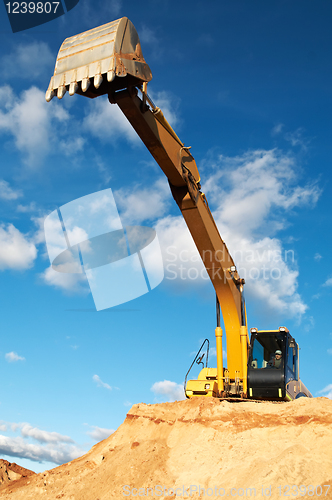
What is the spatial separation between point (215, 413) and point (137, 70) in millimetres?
8101

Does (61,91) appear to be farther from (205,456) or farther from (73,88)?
(205,456)

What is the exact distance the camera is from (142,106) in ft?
29.4

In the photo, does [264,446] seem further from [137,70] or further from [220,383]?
[137,70]

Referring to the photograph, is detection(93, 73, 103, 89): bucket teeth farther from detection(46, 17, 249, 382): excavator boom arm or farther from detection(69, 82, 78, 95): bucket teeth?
detection(69, 82, 78, 95): bucket teeth

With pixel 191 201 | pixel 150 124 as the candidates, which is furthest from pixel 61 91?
pixel 191 201

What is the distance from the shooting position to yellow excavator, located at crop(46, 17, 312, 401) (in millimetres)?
7691

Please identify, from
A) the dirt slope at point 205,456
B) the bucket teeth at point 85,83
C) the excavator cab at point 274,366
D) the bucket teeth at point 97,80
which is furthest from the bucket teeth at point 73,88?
the excavator cab at point 274,366

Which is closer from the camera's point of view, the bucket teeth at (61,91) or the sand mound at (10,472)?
the bucket teeth at (61,91)

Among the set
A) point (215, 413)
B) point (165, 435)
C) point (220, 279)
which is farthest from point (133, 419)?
point (220, 279)

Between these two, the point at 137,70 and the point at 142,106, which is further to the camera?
the point at 142,106

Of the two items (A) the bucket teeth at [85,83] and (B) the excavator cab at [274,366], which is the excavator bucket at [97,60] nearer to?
(A) the bucket teeth at [85,83]

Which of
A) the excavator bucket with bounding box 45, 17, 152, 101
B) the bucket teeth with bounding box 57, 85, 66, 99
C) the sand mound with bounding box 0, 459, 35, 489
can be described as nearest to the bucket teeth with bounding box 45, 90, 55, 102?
the excavator bucket with bounding box 45, 17, 152, 101

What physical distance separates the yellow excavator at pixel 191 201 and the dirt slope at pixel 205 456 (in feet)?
3.41

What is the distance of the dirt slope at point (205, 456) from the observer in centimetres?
758
